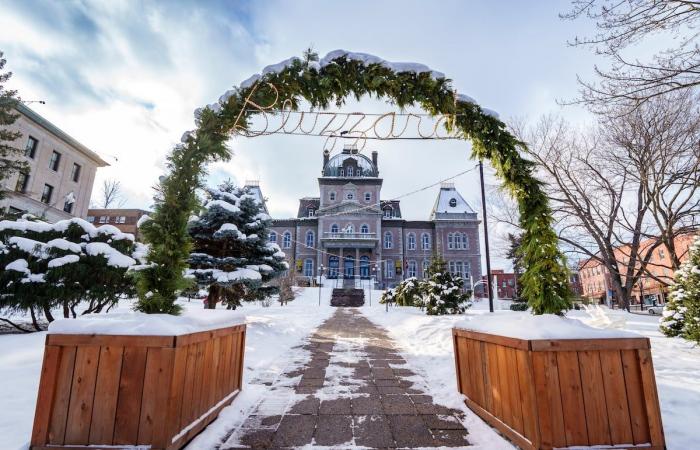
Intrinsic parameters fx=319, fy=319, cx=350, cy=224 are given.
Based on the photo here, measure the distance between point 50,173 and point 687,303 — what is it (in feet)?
120

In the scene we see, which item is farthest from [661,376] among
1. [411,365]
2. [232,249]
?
[232,249]

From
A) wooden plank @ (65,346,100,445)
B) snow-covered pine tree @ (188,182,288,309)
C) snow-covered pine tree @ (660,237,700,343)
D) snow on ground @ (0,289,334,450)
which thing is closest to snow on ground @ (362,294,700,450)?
snow-covered pine tree @ (660,237,700,343)

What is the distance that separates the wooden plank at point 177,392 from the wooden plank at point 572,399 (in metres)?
2.94

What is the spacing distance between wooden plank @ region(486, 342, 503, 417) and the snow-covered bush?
775cm

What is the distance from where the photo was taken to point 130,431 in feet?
7.73

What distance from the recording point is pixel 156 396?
2381 mm

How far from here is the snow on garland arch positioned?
3.33m

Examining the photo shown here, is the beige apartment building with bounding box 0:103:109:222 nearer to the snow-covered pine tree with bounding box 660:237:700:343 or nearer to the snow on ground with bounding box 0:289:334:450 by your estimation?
the snow on ground with bounding box 0:289:334:450

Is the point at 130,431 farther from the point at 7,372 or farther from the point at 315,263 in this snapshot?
the point at 315,263

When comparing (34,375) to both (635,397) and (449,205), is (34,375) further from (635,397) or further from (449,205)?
(449,205)

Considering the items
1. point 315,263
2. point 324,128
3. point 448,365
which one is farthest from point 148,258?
point 315,263

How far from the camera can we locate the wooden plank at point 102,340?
2.42 metres

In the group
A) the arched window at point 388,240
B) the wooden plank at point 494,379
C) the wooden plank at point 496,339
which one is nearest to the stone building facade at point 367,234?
the arched window at point 388,240

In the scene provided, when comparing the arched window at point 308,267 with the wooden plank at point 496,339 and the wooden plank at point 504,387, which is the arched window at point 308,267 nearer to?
the wooden plank at point 496,339
